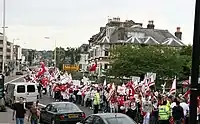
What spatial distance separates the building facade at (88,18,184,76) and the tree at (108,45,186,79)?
1501 cm

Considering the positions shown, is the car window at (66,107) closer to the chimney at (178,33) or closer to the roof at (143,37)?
the roof at (143,37)

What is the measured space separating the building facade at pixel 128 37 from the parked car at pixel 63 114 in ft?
158

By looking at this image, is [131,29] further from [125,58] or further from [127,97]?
[127,97]

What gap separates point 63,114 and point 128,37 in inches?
2085

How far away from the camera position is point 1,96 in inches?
1093

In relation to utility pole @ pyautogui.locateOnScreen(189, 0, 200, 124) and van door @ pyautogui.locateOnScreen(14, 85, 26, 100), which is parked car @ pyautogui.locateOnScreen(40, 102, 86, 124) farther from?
utility pole @ pyautogui.locateOnScreen(189, 0, 200, 124)

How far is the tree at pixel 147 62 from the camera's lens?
5103 cm

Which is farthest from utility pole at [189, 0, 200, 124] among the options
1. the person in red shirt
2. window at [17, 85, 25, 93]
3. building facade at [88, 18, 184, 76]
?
building facade at [88, 18, 184, 76]

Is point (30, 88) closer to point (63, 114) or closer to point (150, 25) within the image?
point (63, 114)

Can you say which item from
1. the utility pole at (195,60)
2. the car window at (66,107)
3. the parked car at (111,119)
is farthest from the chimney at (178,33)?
the utility pole at (195,60)

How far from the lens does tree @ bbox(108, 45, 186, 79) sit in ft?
167

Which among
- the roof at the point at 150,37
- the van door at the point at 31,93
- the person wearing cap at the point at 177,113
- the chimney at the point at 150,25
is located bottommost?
the van door at the point at 31,93

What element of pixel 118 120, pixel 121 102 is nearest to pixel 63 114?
pixel 121 102

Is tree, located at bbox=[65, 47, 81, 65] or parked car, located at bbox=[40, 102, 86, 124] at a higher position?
tree, located at bbox=[65, 47, 81, 65]
